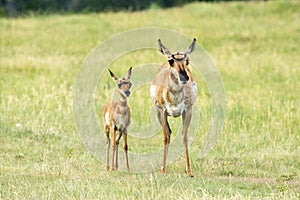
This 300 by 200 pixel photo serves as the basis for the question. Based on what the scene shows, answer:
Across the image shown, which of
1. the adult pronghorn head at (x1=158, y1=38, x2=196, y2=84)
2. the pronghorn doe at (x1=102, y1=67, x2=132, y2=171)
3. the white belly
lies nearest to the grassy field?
the pronghorn doe at (x1=102, y1=67, x2=132, y2=171)

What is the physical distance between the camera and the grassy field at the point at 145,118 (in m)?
8.92

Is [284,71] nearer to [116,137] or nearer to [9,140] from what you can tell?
[9,140]

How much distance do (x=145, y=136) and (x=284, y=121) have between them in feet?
8.18

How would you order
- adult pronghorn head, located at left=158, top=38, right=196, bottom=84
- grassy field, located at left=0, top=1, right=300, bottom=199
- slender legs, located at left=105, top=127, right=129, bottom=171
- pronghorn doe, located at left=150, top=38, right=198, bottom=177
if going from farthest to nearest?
1. slender legs, located at left=105, top=127, right=129, bottom=171
2. pronghorn doe, located at left=150, top=38, right=198, bottom=177
3. adult pronghorn head, located at left=158, top=38, right=196, bottom=84
4. grassy field, located at left=0, top=1, right=300, bottom=199

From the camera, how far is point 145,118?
1373cm

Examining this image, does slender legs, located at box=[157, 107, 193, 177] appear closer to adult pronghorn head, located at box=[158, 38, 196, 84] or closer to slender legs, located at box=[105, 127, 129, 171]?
slender legs, located at box=[105, 127, 129, 171]

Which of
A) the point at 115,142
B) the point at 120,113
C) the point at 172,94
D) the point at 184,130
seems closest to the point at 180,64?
the point at 172,94

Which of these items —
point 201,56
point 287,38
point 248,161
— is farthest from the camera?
point 287,38

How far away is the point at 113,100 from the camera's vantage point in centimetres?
991

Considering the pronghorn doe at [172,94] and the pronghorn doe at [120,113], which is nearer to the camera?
the pronghorn doe at [172,94]

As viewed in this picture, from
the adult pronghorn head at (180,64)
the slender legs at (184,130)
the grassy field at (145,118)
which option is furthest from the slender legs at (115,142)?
the adult pronghorn head at (180,64)

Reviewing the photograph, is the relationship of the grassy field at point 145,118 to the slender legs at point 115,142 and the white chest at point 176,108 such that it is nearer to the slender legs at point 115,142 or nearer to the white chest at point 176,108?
the slender legs at point 115,142

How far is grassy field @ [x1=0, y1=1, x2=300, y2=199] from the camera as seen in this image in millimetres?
8922

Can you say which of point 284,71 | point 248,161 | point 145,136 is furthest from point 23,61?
point 248,161
